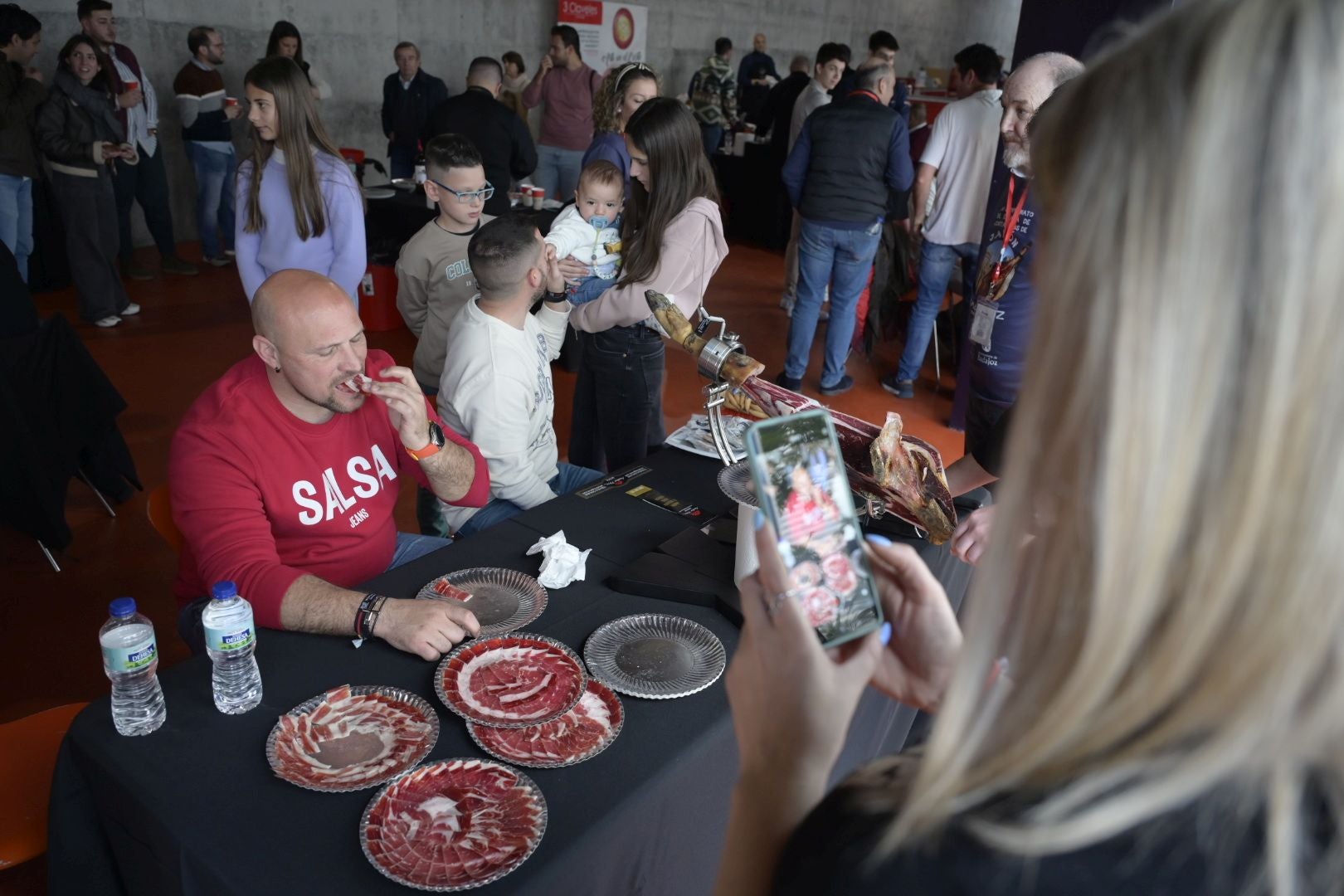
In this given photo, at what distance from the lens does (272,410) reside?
2.01m

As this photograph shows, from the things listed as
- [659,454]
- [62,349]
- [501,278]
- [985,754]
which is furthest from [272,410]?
[985,754]

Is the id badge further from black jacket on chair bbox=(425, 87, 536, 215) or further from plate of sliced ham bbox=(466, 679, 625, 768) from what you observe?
black jacket on chair bbox=(425, 87, 536, 215)

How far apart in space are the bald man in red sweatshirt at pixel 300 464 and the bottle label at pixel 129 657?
11.2 inches

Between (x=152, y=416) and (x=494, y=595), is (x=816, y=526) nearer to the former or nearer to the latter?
(x=494, y=595)

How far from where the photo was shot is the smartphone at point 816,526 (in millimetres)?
965

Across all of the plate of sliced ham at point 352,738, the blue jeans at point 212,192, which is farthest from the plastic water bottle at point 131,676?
the blue jeans at point 212,192

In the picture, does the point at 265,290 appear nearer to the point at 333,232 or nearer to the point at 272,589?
the point at 272,589

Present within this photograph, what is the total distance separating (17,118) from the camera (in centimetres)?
538

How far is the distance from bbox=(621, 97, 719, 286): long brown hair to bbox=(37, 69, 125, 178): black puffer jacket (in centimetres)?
414

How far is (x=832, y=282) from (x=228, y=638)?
14.2 feet

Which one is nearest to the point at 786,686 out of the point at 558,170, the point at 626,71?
the point at 626,71

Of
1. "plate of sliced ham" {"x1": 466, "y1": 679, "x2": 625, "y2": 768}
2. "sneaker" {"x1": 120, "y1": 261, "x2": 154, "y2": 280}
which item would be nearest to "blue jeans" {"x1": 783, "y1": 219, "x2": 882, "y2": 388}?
"plate of sliced ham" {"x1": 466, "y1": 679, "x2": 625, "y2": 768}

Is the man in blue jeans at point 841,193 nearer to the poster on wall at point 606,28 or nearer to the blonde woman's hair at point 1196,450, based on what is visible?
the blonde woman's hair at point 1196,450

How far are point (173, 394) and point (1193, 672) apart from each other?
513cm
